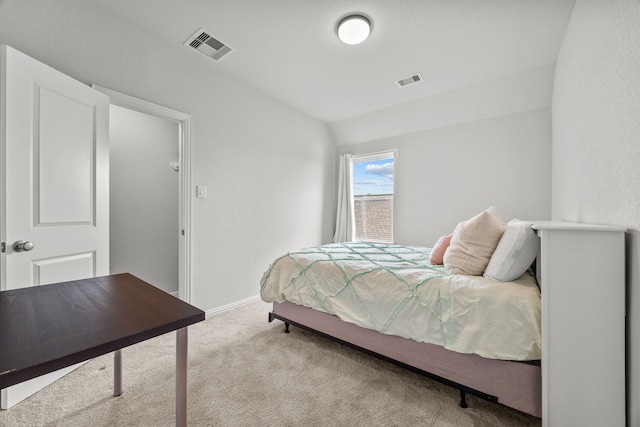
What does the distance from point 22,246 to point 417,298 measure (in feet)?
7.94

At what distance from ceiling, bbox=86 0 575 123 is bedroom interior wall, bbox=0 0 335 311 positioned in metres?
0.20

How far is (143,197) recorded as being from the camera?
313 cm

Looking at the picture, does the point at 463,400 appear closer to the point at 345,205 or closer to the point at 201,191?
the point at 201,191

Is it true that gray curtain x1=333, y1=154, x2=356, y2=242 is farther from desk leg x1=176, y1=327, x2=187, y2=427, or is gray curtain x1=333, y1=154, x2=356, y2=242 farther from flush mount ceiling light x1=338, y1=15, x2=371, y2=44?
desk leg x1=176, y1=327, x2=187, y2=427

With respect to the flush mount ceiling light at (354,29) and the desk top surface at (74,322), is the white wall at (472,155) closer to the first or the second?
the flush mount ceiling light at (354,29)

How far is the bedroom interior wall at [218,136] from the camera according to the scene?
6.25ft

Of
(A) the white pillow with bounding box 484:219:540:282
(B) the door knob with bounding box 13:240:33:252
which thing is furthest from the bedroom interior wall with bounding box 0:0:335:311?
(A) the white pillow with bounding box 484:219:540:282

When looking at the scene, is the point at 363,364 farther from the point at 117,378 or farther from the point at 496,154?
the point at 496,154

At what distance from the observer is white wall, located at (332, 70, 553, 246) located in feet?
9.88

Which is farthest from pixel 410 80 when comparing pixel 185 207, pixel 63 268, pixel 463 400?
pixel 63 268

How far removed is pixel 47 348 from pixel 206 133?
2526 mm

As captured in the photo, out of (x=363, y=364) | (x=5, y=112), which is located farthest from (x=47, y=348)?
(x=363, y=364)

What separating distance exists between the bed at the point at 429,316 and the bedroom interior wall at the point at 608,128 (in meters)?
0.36

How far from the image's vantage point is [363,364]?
1908 millimetres
